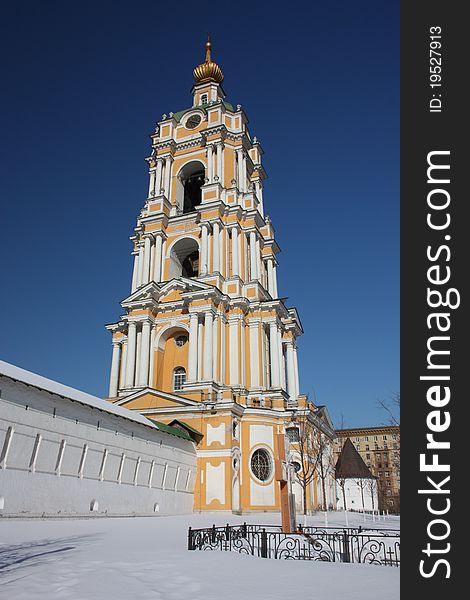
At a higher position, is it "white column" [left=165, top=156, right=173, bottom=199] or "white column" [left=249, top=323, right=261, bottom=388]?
"white column" [left=165, top=156, right=173, bottom=199]

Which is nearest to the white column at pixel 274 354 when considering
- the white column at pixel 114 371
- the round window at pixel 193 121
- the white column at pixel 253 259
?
the white column at pixel 253 259

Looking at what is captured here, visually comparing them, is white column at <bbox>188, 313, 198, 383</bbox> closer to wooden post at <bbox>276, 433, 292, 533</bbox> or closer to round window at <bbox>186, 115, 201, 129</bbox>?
wooden post at <bbox>276, 433, 292, 533</bbox>

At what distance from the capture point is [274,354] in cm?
4372

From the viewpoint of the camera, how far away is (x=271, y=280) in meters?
52.0

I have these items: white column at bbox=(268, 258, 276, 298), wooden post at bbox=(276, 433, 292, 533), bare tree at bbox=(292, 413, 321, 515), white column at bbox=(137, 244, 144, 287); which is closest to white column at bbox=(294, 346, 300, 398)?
bare tree at bbox=(292, 413, 321, 515)

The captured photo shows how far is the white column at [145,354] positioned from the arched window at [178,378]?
117 inches

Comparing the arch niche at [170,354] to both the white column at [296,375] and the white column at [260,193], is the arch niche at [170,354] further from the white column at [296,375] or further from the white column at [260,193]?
the white column at [260,193]

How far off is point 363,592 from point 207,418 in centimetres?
2977

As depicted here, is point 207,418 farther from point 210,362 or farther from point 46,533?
point 46,533

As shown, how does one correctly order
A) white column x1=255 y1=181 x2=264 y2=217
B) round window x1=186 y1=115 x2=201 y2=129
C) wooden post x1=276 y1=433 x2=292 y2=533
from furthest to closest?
round window x1=186 y1=115 x2=201 y2=129
white column x1=255 y1=181 x2=264 y2=217
wooden post x1=276 y1=433 x2=292 y2=533

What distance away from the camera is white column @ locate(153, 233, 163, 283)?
4697 cm

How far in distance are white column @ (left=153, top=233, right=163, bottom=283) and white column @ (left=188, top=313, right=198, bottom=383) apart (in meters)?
6.63

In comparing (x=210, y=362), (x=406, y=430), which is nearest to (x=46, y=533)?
(x=406, y=430)

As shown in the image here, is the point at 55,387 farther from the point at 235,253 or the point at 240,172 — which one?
the point at 240,172
